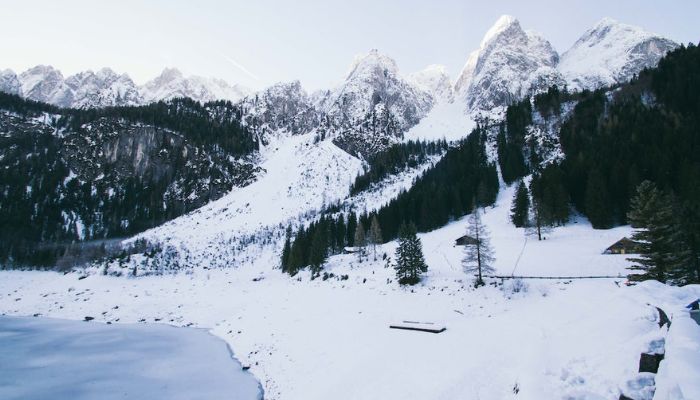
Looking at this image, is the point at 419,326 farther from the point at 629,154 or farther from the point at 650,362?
the point at 629,154

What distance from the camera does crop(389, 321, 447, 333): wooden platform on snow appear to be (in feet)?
101

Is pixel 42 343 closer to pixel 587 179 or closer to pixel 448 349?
pixel 448 349

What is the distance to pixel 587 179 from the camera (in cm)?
8262

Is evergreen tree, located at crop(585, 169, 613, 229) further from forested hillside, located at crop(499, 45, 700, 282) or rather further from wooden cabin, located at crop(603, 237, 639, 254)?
wooden cabin, located at crop(603, 237, 639, 254)

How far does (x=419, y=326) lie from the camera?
3228cm

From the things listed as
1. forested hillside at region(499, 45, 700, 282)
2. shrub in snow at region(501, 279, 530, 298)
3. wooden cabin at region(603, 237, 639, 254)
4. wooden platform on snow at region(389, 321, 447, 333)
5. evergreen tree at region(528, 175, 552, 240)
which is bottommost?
wooden platform on snow at region(389, 321, 447, 333)

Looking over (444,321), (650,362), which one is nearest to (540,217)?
(444,321)

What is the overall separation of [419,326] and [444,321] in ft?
13.2

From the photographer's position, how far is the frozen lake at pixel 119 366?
85.7 ft

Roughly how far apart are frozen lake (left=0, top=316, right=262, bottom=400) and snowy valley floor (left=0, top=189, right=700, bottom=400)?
261 centimetres

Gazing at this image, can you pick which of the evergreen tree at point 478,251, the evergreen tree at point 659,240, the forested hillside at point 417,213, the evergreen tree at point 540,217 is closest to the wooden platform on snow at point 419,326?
the evergreen tree at point 478,251

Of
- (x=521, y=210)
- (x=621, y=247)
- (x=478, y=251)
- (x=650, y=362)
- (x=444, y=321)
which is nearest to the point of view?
(x=650, y=362)

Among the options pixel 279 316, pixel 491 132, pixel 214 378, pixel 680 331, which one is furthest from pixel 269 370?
pixel 491 132

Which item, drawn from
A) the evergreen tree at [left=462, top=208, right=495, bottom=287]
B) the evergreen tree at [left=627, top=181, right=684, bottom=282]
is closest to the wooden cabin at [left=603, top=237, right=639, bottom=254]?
the evergreen tree at [left=462, top=208, right=495, bottom=287]
